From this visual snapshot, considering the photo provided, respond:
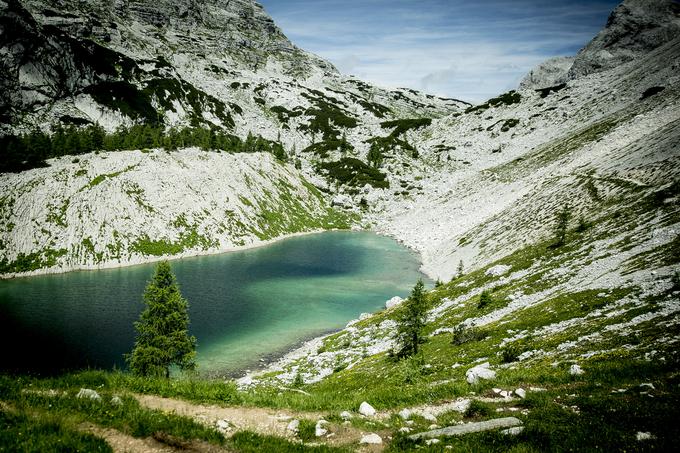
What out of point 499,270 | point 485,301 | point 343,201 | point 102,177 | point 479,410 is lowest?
point 485,301

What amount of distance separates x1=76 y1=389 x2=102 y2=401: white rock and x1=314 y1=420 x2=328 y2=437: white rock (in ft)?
24.1

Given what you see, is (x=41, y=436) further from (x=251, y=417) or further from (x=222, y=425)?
(x=251, y=417)

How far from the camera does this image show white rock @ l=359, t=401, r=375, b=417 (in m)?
14.1

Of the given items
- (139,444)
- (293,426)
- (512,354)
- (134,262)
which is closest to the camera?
(139,444)

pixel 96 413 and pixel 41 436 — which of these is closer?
pixel 41 436

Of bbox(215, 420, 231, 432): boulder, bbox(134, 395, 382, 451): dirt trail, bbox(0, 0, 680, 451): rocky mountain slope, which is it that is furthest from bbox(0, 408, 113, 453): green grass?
bbox(215, 420, 231, 432): boulder

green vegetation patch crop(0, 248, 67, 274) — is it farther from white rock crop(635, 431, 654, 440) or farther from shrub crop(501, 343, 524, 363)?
white rock crop(635, 431, 654, 440)

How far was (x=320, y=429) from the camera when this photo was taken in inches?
494

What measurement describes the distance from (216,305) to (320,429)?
5941 centimetres

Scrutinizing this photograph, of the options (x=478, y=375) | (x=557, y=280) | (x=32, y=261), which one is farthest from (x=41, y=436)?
(x=32, y=261)

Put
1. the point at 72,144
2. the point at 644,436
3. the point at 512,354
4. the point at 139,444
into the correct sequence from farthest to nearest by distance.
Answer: the point at 72,144, the point at 512,354, the point at 139,444, the point at 644,436

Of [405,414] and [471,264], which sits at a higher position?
[405,414]

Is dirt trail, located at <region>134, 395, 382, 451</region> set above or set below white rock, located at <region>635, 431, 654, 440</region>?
below

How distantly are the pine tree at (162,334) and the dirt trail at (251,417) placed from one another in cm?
2271
